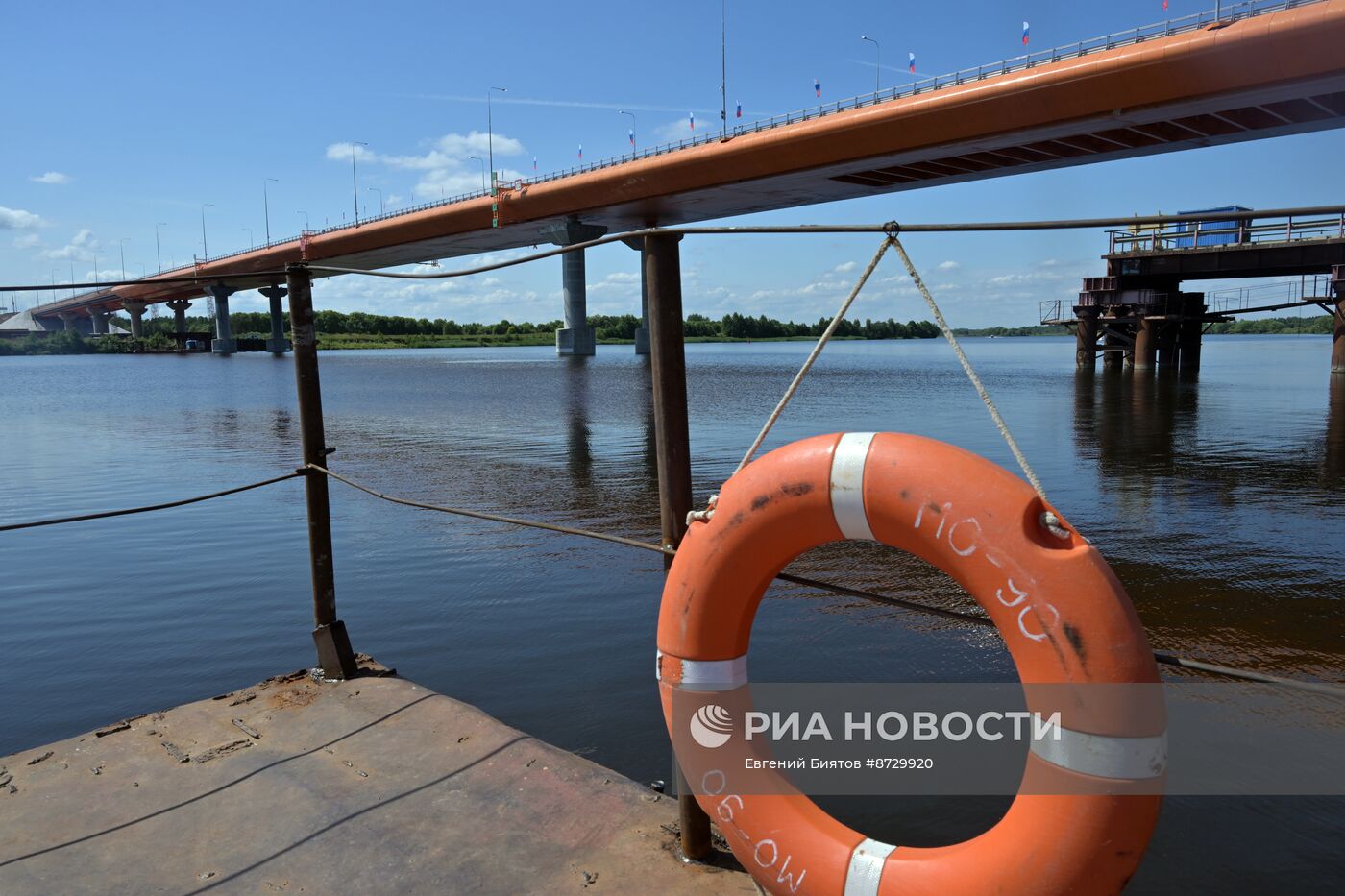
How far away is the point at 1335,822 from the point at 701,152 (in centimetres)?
3752

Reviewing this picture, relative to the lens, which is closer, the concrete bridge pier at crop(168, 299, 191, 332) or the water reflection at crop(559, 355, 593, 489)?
the water reflection at crop(559, 355, 593, 489)

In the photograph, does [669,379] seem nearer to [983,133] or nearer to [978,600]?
[978,600]

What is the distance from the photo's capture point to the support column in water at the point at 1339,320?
22750 mm

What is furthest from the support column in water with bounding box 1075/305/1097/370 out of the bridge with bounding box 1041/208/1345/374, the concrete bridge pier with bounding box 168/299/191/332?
the concrete bridge pier with bounding box 168/299/191/332

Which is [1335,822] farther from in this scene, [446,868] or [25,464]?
[25,464]

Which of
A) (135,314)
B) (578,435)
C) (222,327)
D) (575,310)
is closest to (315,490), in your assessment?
(578,435)

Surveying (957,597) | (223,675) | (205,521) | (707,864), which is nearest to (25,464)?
(205,521)

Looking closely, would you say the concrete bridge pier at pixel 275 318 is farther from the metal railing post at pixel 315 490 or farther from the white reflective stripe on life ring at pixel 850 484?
the white reflective stripe on life ring at pixel 850 484

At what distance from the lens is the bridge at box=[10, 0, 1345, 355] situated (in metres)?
21.5

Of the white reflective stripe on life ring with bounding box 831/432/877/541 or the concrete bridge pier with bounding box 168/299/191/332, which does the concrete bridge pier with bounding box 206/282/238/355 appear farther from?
the white reflective stripe on life ring with bounding box 831/432/877/541

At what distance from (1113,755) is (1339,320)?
2878 centimetres

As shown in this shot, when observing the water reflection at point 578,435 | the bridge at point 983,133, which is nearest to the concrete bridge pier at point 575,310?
the bridge at point 983,133

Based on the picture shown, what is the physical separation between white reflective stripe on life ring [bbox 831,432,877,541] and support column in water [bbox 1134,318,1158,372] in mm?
33206

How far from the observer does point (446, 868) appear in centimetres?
216
